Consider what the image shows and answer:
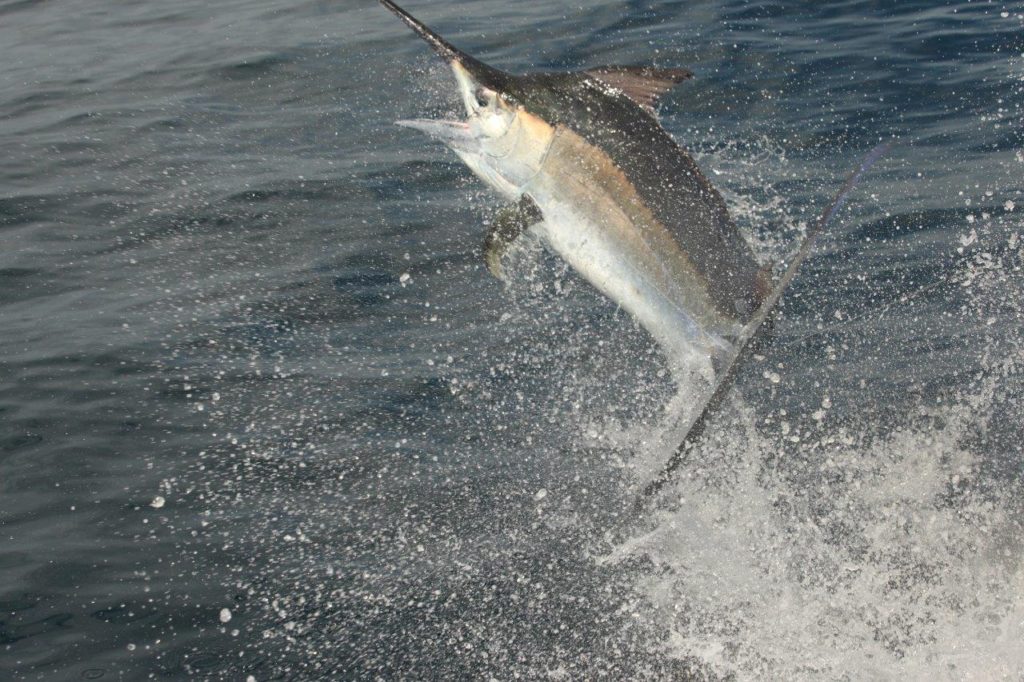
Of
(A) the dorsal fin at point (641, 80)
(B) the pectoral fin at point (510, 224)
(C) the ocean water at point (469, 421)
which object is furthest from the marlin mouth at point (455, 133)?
(C) the ocean water at point (469, 421)

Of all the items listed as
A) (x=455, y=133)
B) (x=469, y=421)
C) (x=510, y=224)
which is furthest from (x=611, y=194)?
(x=469, y=421)

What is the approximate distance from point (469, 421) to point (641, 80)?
1.73 metres

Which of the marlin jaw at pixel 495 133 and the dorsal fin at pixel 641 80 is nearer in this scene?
the marlin jaw at pixel 495 133

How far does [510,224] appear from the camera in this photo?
352 centimetres

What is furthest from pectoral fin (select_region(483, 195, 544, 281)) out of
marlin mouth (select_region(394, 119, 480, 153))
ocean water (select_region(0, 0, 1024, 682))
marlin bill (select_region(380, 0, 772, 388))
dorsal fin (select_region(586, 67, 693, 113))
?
ocean water (select_region(0, 0, 1024, 682))

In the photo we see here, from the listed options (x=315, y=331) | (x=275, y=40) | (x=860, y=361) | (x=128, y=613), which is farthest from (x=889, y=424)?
(x=275, y=40)

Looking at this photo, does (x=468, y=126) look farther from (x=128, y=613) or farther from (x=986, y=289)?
(x=986, y=289)

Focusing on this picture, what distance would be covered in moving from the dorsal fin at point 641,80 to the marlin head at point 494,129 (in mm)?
303

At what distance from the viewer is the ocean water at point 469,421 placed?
3.56m

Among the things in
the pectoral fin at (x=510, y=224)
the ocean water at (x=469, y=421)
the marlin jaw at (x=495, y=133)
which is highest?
the marlin jaw at (x=495, y=133)

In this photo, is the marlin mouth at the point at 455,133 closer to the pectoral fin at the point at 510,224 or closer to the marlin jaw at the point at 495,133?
the marlin jaw at the point at 495,133

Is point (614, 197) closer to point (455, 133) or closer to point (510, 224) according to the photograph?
point (510, 224)

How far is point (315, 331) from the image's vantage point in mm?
5266

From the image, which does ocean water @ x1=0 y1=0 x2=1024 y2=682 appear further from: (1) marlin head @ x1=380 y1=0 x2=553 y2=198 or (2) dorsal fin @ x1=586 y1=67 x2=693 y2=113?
(2) dorsal fin @ x1=586 y1=67 x2=693 y2=113
